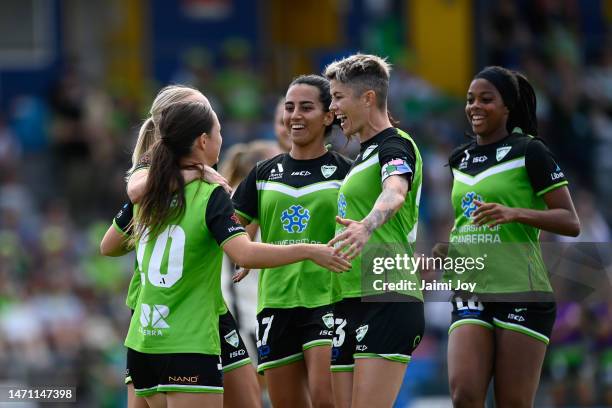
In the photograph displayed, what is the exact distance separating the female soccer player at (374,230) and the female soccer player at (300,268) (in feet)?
1.23

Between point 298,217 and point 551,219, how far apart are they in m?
1.47

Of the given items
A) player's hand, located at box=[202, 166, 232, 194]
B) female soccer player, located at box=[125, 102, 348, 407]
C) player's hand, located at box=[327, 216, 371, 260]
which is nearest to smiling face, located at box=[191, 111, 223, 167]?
player's hand, located at box=[202, 166, 232, 194]

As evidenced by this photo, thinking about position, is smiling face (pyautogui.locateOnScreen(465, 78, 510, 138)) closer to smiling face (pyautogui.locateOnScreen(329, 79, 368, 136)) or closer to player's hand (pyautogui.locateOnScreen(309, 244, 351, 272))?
smiling face (pyautogui.locateOnScreen(329, 79, 368, 136))

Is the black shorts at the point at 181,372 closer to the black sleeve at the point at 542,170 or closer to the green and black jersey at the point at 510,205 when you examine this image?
the green and black jersey at the point at 510,205

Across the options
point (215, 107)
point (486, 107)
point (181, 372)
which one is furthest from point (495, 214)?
point (215, 107)

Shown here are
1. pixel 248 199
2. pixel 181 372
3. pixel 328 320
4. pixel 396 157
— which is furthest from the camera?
pixel 248 199

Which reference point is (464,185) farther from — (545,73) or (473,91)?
(545,73)

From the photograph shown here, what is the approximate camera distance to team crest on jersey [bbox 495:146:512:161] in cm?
719

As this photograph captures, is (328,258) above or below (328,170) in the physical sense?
below

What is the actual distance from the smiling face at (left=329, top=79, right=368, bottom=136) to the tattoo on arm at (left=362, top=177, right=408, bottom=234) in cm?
54

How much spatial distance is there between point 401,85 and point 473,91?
38.0 feet

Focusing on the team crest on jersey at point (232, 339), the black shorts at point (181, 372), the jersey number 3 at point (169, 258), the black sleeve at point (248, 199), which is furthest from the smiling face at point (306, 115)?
the black shorts at point (181, 372)

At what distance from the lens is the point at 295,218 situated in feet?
24.3

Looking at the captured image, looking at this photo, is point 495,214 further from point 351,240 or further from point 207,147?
point 207,147
